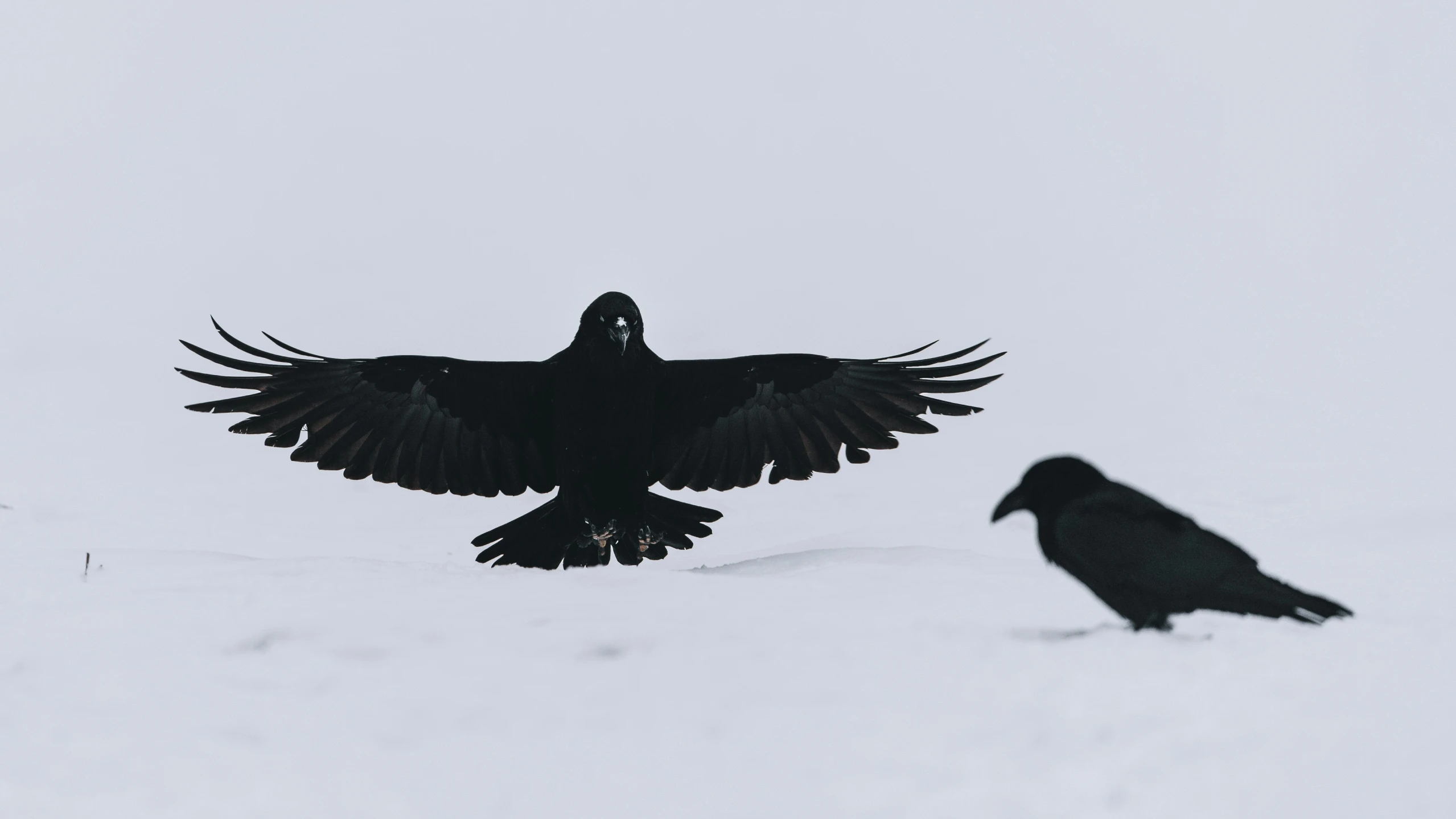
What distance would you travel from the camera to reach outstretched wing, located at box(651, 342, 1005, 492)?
596cm

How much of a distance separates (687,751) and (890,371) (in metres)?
3.17

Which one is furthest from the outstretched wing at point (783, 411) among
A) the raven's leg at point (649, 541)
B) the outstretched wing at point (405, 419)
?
the outstretched wing at point (405, 419)

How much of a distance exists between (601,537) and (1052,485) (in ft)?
8.17

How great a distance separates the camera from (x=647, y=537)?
5.86 m

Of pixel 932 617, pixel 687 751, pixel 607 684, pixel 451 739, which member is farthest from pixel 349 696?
pixel 932 617

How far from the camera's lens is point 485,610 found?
423cm

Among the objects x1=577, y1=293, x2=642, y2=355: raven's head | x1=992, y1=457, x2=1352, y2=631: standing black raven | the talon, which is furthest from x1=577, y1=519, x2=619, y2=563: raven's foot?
x1=992, y1=457, x2=1352, y2=631: standing black raven

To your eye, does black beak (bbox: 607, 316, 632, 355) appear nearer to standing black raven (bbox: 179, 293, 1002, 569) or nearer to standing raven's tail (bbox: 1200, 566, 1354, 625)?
standing black raven (bbox: 179, 293, 1002, 569)

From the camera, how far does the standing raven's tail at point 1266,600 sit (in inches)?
142

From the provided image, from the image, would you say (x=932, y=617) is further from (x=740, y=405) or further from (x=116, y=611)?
(x=116, y=611)

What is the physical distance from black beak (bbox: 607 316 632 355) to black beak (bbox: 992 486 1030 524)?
81.0 inches

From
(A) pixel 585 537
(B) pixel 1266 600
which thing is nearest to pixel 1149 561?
(B) pixel 1266 600

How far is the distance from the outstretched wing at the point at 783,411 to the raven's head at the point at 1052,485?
6.49ft

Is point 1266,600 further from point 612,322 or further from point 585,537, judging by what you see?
point 585,537
